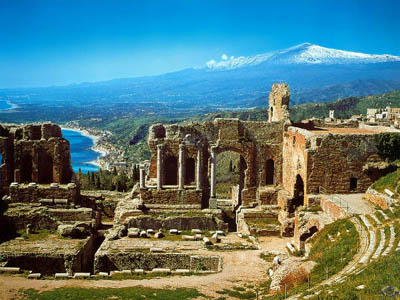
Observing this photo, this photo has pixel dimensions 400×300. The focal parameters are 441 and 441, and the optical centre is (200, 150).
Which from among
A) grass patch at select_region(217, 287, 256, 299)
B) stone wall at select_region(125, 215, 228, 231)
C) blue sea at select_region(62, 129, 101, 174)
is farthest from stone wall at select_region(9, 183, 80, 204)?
blue sea at select_region(62, 129, 101, 174)

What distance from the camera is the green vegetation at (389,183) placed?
2565cm

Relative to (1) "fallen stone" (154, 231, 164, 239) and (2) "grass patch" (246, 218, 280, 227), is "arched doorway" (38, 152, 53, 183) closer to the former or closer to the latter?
(1) "fallen stone" (154, 231, 164, 239)

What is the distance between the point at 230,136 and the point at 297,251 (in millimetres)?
11056

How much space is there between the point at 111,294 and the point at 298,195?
16395mm

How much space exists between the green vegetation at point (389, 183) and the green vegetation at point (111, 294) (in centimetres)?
1356

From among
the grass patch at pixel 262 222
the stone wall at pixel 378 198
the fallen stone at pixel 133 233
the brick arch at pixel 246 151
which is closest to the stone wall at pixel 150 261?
the fallen stone at pixel 133 233

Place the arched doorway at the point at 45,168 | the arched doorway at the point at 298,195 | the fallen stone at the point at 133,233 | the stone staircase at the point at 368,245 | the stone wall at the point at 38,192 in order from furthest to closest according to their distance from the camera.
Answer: the arched doorway at the point at 45,168
the stone wall at the point at 38,192
the arched doorway at the point at 298,195
the fallen stone at the point at 133,233
the stone staircase at the point at 368,245

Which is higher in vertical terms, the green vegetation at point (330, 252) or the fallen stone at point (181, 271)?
the green vegetation at point (330, 252)

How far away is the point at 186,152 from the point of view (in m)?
33.4

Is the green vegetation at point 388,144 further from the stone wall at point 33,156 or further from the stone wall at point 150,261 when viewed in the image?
the stone wall at point 33,156

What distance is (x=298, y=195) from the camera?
31.0 meters

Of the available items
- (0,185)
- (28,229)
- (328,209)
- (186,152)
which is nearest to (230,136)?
(186,152)

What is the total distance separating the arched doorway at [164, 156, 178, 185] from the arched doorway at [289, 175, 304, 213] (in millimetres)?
9559

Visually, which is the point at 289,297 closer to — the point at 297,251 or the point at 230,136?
the point at 297,251
